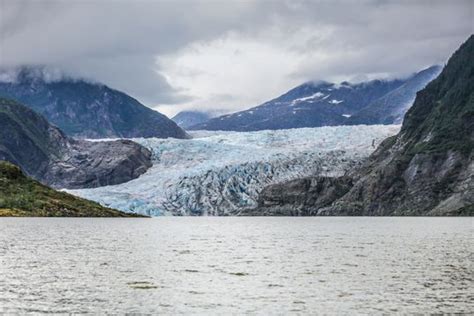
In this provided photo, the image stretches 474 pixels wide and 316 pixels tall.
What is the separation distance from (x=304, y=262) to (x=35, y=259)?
2720 cm

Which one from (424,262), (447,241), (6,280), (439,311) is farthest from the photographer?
(447,241)

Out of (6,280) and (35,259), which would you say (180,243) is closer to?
(35,259)

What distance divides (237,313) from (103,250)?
47.7 m

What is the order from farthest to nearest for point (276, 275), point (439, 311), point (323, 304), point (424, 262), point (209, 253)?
1. point (209, 253)
2. point (424, 262)
3. point (276, 275)
4. point (323, 304)
5. point (439, 311)

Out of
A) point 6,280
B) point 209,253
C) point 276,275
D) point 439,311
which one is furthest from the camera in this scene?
point 209,253

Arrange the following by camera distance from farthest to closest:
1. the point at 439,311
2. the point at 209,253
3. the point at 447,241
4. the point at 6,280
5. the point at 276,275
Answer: the point at 447,241, the point at 209,253, the point at 276,275, the point at 6,280, the point at 439,311

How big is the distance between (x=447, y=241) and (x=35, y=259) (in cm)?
5952

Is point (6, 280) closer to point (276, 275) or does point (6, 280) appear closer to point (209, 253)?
point (276, 275)

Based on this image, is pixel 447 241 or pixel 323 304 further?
pixel 447 241

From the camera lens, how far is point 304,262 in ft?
229

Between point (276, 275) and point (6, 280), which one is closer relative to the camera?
point (6, 280)

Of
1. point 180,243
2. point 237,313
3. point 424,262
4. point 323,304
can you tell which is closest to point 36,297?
point 237,313

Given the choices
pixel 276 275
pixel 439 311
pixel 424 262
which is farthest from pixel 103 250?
pixel 439 311

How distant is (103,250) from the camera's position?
84.2 meters
